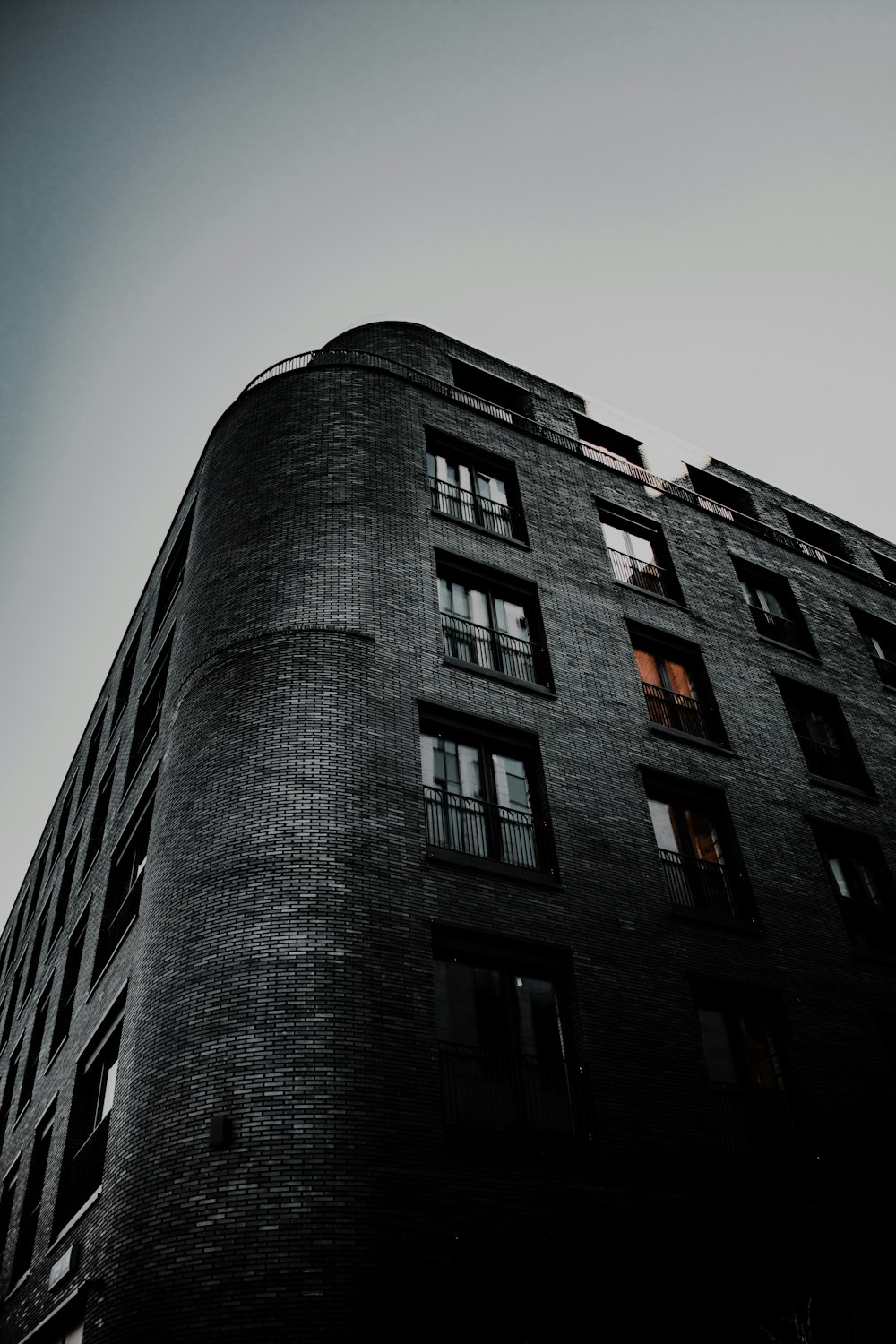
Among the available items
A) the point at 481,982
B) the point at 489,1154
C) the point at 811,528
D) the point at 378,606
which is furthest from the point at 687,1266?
the point at 811,528

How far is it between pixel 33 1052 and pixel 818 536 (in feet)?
79.3

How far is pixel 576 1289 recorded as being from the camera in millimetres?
11094

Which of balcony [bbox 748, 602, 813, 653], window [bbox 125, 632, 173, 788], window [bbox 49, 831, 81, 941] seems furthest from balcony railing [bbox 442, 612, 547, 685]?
window [bbox 49, 831, 81, 941]

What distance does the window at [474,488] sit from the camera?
64.4 ft

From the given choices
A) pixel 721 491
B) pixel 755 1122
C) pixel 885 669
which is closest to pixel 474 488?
pixel 721 491

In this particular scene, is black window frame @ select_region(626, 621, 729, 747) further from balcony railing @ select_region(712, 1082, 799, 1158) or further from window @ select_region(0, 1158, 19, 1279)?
window @ select_region(0, 1158, 19, 1279)

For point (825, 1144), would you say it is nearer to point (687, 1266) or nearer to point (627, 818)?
point (687, 1266)

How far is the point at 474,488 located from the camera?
20.5m

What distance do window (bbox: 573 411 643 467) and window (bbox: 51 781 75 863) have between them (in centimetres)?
1850

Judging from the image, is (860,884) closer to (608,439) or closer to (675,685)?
(675,685)

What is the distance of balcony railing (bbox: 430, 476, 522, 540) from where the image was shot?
767 inches

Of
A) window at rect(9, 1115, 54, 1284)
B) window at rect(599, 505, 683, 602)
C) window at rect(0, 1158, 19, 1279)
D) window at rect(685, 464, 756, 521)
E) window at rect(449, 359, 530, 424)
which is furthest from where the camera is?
window at rect(685, 464, 756, 521)

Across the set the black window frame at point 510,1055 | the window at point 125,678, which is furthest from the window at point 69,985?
the black window frame at point 510,1055

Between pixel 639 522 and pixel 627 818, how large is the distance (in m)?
8.88
